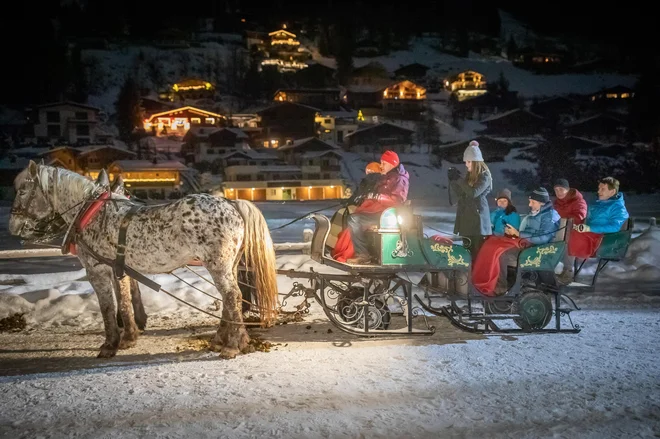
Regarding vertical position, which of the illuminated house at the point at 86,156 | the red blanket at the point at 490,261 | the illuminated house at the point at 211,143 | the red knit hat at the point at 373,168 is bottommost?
the red blanket at the point at 490,261

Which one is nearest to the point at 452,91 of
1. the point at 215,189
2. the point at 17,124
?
the point at 215,189

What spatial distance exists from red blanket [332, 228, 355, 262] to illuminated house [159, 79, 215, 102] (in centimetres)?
7612

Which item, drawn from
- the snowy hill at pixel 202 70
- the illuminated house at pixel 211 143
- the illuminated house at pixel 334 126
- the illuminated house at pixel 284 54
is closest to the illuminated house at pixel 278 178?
the illuminated house at pixel 211 143

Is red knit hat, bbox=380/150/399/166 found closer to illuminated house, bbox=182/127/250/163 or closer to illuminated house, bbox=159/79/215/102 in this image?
illuminated house, bbox=182/127/250/163

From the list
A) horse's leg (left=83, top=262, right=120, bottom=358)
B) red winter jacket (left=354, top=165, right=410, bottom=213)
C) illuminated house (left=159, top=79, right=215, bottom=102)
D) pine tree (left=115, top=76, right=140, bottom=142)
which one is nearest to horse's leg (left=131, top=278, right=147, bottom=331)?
horse's leg (left=83, top=262, right=120, bottom=358)

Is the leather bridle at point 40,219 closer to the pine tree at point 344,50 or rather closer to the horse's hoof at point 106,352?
the horse's hoof at point 106,352

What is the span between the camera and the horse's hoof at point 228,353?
19.2 feet

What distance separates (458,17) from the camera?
134m

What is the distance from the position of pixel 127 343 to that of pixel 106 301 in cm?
65

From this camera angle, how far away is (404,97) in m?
74.2

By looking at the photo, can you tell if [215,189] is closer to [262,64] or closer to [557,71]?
[262,64]

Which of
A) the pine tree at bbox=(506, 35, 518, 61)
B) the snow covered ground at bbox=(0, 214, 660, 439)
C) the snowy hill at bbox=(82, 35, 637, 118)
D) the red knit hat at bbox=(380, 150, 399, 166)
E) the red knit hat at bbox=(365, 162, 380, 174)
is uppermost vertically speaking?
the pine tree at bbox=(506, 35, 518, 61)

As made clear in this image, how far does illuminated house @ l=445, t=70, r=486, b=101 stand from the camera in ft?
266

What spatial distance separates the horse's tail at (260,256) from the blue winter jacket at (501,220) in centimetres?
347
